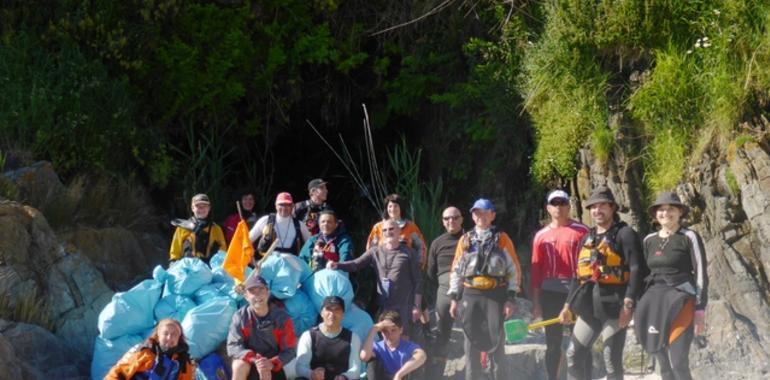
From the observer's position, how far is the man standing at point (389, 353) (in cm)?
834

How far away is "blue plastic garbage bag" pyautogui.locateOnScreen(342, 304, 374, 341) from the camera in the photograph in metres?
9.07

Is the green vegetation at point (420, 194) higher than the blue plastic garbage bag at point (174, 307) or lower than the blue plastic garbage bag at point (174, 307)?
higher

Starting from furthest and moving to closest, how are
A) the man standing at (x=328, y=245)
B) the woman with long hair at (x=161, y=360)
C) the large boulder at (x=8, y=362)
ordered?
1. the man standing at (x=328, y=245)
2. the large boulder at (x=8, y=362)
3. the woman with long hair at (x=161, y=360)

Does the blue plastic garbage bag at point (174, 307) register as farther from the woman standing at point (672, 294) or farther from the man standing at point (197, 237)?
the woman standing at point (672, 294)

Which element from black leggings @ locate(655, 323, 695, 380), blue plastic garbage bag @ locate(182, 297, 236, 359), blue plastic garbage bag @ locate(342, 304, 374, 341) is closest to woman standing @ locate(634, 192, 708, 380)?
black leggings @ locate(655, 323, 695, 380)

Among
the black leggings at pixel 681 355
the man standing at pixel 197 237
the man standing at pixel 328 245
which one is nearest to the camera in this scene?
the black leggings at pixel 681 355

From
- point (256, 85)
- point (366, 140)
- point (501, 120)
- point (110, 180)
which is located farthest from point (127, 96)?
point (501, 120)

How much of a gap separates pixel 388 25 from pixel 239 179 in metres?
2.61

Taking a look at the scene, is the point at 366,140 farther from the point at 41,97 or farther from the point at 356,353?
the point at 356,353

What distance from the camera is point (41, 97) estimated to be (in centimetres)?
1157

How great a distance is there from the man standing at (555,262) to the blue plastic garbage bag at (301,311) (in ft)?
6.18

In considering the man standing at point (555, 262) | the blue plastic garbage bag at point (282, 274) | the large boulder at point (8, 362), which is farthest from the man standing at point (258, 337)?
the man standing at point (555, 262)

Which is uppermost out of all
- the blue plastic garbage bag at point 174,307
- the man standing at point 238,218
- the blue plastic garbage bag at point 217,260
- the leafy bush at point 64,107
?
the leafy bush at point 64,107

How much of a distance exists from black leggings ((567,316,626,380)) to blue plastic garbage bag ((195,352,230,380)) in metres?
2.65
